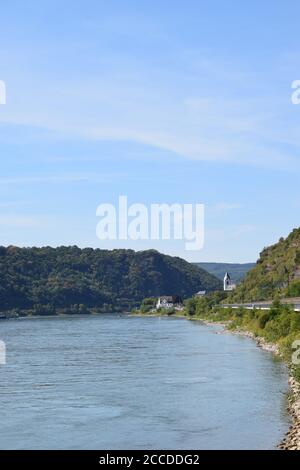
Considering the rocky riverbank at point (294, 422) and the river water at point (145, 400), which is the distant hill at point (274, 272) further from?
the rocky riverbank at point (294, 422)

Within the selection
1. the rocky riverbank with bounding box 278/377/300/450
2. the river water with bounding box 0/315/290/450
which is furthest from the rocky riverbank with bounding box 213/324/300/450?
the river water with bounding box 0/315/290/450

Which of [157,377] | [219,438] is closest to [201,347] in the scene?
[157,377]

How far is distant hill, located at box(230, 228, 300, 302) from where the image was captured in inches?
5202

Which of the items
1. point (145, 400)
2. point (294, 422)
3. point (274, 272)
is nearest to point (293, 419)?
point (294, 422)

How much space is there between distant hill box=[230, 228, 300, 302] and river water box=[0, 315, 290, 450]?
2784 inches

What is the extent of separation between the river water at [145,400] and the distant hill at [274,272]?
7072 cm

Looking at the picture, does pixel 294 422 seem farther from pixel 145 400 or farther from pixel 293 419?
pixel 145 400

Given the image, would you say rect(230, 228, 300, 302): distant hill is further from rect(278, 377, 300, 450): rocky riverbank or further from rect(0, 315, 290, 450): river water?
rect(278, 377, 300, 450): rocky riverbank

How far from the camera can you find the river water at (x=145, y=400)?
2642 cm

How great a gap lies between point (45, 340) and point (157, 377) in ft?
130

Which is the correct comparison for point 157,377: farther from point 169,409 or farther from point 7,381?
point 169,409

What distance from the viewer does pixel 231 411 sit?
31109 mm
